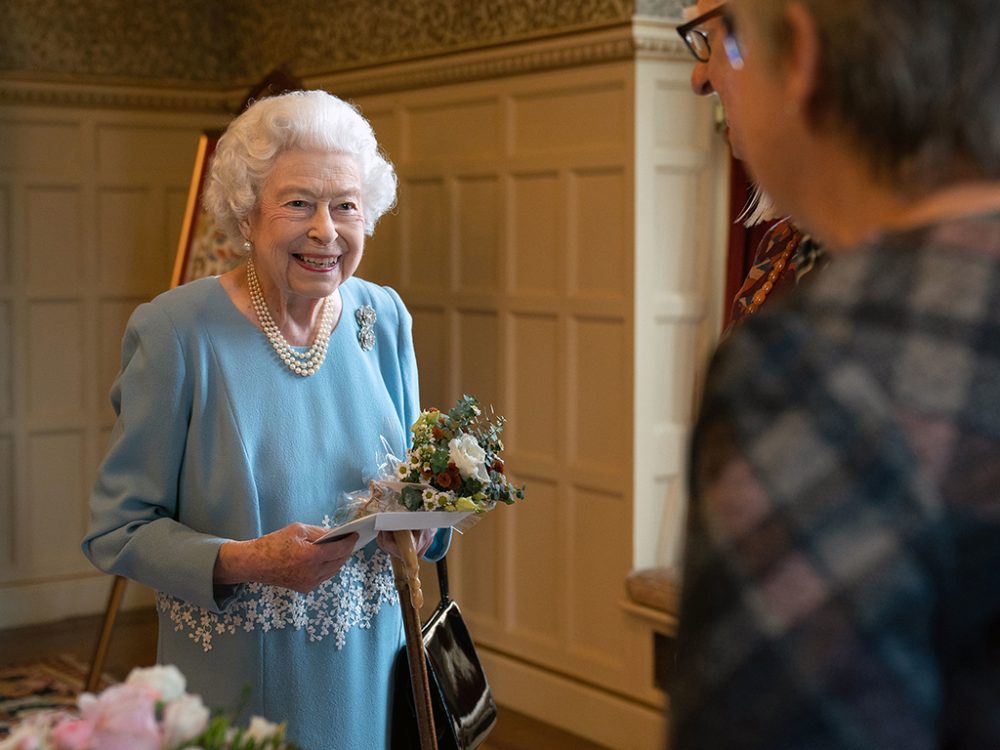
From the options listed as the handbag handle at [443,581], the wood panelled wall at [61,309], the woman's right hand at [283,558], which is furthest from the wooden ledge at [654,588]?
A: the wood panelled wall at [61,309]

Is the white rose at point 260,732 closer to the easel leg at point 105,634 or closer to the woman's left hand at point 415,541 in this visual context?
the woman's left hand at point 415,541

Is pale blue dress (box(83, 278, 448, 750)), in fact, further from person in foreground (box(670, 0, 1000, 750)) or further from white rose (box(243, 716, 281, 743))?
person in foreground (box(670, 0, 1000, 750))

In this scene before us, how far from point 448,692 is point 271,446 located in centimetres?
61

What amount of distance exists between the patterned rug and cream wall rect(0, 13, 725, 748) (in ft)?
2.41

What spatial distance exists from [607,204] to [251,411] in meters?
2.21

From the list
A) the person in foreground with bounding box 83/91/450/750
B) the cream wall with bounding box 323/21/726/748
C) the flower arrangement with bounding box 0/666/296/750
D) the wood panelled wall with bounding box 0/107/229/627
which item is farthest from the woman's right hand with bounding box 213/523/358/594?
the wood panelled wall with bounding box 0/107/229/627

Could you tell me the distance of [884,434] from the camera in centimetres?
77

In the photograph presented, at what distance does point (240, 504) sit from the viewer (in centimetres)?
238

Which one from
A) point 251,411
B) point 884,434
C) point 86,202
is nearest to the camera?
point 884,434

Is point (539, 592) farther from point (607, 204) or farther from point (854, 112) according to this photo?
point (854, 112)

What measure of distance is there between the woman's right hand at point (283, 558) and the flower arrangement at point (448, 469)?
6.8 inches

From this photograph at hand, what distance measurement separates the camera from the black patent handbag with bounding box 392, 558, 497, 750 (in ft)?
8.44

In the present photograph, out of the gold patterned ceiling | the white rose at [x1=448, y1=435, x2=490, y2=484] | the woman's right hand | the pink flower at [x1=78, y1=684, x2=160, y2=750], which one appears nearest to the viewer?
the pink flower at [x1=78, y1=684, x2=160, y2=750]

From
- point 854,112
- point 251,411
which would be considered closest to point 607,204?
point 251,411
